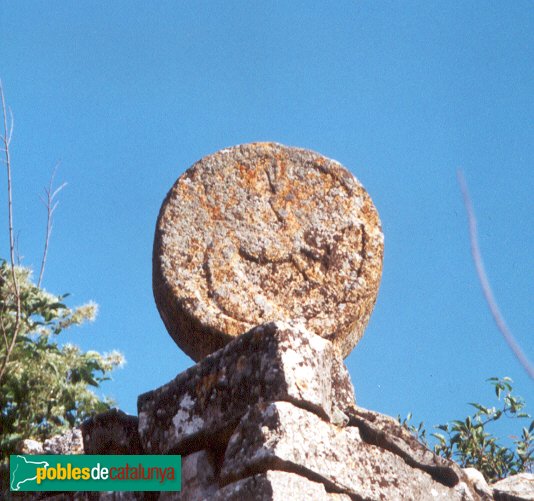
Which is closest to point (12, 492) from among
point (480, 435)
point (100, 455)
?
point (100, 455)

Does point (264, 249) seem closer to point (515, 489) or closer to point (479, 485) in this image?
point (479, 485)

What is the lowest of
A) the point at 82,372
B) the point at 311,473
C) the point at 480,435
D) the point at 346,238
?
the point at 311,473

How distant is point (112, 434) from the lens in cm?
362

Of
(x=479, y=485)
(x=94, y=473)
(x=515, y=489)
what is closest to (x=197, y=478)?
(x=94, y=473)

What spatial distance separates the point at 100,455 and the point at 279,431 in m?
1.03

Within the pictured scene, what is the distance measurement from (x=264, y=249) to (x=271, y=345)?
0.81 m

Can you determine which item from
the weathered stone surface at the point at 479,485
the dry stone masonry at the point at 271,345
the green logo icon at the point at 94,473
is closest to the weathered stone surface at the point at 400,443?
the dry stone masonry at the point at 271,345

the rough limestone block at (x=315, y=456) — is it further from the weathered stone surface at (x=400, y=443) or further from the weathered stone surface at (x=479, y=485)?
the weathered stone surface at (x=479, y=485)

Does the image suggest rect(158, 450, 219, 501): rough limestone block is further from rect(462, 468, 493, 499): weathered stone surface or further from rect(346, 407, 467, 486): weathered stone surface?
rect(462, 468, 493, 499): weathered stone surface

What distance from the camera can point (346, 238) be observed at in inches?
157

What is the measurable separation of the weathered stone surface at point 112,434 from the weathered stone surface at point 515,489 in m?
1.58

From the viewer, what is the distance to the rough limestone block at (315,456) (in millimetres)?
2902

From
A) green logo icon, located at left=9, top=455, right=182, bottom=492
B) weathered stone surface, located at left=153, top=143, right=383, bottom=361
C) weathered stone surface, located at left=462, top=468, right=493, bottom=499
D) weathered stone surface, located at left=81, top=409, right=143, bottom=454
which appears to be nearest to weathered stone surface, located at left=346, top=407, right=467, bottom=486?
weathered stone surface, located at left=462, top=468, right=493, bottom=499

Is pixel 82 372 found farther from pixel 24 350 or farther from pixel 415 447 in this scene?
pixel 415 447
